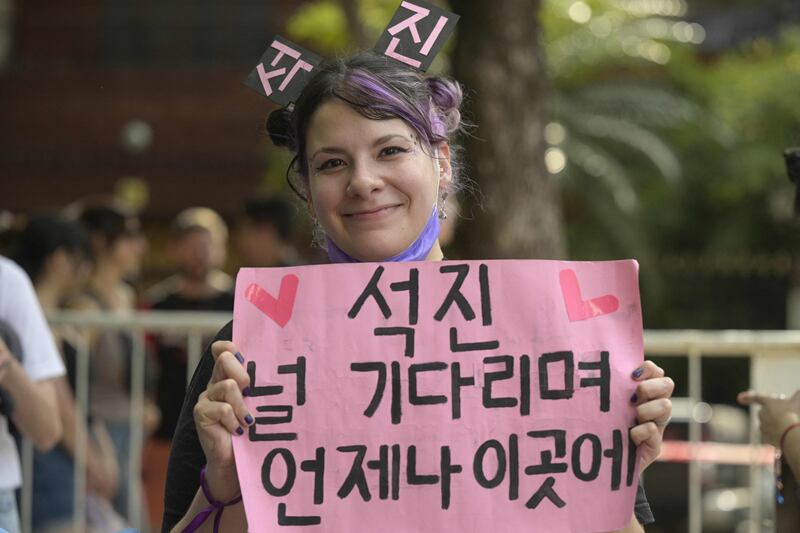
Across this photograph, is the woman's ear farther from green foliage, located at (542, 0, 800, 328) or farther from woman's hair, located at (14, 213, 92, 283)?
green foliage, located at (542, 0, 800, 328)

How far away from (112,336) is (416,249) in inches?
125

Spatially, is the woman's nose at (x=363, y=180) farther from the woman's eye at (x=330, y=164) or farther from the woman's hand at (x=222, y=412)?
the woman's hand at (x=222, y=412)

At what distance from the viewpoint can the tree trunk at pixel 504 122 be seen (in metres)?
5.35

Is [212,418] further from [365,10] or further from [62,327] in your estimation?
[365,10]

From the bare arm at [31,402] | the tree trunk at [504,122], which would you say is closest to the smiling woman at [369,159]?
the bare arm at [31,402]

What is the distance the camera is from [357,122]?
2201 millimetres

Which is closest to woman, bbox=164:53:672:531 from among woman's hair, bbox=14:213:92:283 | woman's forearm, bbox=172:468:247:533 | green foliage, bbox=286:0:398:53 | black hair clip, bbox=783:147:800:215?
woman's forearm, bbox=172:468:247:533

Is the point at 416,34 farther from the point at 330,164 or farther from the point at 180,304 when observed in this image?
the point at 180,304

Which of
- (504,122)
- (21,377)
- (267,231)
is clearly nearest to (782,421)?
(21,377)

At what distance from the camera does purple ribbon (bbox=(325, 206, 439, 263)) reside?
2252 mm

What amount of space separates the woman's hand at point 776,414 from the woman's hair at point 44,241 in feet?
9.60

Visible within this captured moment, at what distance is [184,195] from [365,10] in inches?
196

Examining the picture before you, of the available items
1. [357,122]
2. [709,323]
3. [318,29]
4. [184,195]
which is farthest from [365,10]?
[357,122]

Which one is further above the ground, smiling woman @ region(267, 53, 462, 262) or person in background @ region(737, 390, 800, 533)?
smiling woman @ region(267, 53, 462, 262)
